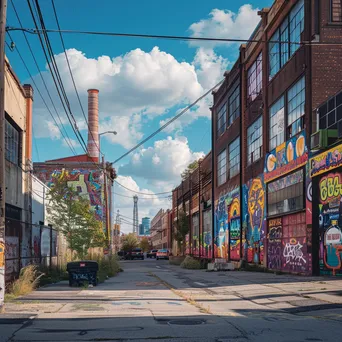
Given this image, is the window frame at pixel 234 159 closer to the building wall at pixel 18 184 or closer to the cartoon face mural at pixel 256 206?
the cartoon face mural at pixel 256 206

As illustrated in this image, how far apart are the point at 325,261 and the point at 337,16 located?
1152 cm

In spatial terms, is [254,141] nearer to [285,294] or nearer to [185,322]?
[285,294]

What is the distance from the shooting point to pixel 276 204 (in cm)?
2994

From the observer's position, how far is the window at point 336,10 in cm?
2497

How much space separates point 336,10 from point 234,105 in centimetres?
1744

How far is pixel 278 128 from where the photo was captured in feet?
97.9

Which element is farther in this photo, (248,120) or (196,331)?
(248,120)

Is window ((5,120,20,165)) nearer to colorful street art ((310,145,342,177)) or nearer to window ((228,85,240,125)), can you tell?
colorful street art ((310,145,342,177))

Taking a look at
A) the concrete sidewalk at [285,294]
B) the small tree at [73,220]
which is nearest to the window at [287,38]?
the concrete sidewalk at [285,294]

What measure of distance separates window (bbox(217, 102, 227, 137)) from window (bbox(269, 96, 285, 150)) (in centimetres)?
1480

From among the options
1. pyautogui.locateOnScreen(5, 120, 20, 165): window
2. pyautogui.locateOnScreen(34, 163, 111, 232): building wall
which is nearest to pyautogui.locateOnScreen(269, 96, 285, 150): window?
pyautogui.locateOnScreen(5, 120, 20, 165): window

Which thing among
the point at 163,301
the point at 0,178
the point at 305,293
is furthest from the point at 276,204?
the point at 0,178

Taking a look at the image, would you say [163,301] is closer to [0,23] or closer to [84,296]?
[84,296]

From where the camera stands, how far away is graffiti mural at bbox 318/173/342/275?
21.6m
